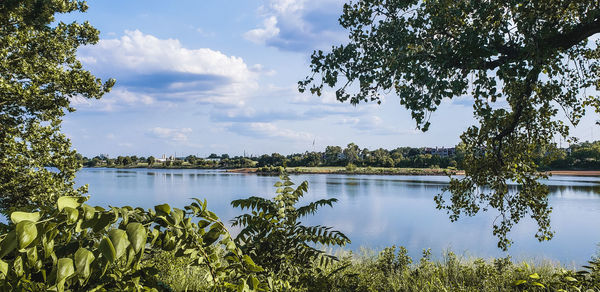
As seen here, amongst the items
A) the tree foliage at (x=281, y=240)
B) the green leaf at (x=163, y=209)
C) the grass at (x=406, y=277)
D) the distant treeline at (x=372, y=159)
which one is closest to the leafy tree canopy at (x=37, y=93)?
the grass at (x=406, y=277)

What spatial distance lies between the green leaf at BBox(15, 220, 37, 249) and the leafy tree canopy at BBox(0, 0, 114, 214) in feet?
29.3

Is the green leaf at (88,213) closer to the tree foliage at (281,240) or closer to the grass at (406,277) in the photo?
the tree foliage at (281,240)

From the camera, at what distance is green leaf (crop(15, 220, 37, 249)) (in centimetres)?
102

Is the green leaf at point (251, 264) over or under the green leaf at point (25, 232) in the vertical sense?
under

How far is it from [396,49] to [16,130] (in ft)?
31.0

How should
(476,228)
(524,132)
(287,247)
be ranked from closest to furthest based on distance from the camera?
(287,247)
(524,132)
(476,228)

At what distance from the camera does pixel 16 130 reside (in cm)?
915

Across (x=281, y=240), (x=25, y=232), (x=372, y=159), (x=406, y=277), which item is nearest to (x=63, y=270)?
(x=25, y=232)

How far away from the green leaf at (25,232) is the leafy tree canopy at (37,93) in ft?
29.3

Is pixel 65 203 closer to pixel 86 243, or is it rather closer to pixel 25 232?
pixel 25 232

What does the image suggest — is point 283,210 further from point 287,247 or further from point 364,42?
point 364,42

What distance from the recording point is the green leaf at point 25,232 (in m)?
1.02

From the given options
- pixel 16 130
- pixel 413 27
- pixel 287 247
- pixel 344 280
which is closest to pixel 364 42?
pixel 413 27

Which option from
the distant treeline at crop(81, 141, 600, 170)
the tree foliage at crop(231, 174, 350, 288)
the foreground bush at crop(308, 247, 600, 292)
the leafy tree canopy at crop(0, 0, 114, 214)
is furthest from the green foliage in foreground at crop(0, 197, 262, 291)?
the distant treeline at crop(81, 141, 600, 170)
